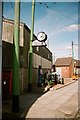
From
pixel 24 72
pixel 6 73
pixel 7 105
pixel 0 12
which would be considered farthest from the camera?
pixel 24 72

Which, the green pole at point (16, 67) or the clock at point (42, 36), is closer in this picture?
the green pole at point (16, 67)

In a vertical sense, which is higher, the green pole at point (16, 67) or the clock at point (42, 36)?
the clock at point (42, 36)

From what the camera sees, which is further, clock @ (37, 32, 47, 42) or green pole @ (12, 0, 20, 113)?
clock @ (37, 32, 47, 42)

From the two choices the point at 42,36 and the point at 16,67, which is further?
the point at 42,36

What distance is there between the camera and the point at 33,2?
16203mm

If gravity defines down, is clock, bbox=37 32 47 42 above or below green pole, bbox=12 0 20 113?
above

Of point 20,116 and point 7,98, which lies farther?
point 7,98

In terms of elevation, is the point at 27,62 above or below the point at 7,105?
above

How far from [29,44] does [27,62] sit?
153 cm

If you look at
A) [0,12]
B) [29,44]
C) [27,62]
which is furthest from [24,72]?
[0,12]

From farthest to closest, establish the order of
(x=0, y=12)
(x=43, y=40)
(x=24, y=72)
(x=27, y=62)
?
1. (x=27, y=62)
2. (x=24, y=72)
3. (x=43, y=40)
4. (x=0, y=12)

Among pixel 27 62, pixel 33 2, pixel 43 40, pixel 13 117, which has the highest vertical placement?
pixel 33 2

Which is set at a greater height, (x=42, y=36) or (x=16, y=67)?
(x=42, y=36)

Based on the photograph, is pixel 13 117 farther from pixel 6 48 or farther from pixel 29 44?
pixel 29 44
